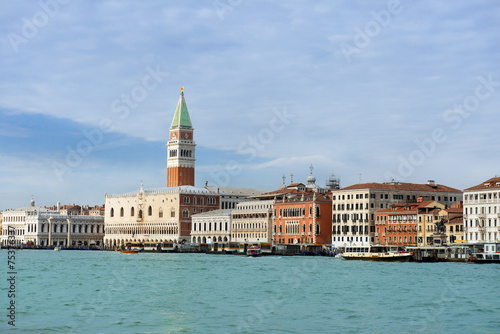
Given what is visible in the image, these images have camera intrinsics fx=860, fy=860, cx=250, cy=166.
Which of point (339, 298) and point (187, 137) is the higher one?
point (187, 137)

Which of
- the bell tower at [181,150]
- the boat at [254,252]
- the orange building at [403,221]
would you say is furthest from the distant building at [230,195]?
the orange building at [403,221]

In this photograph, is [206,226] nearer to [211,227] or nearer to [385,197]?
[211,227]

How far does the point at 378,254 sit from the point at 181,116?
73.5m

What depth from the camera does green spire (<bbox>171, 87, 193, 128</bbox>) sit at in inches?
5714


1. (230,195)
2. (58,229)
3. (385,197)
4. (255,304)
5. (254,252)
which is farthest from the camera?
(58,229)

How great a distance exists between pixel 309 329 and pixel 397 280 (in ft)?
73.0

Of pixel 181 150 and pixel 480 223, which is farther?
pixel 181 150

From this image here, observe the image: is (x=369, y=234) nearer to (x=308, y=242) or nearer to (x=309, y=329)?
(x=308, y=242)

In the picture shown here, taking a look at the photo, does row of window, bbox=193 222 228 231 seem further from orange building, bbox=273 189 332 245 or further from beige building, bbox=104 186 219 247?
orange building, bbox=273 189 332 245

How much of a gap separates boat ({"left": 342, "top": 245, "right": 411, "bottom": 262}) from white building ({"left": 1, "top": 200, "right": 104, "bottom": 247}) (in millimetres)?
77626

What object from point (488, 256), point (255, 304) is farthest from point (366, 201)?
point (255, 304)

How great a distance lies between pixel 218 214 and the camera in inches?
4835

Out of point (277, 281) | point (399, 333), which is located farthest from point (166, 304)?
point (277, 281)

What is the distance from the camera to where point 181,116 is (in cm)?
14538
